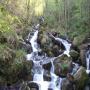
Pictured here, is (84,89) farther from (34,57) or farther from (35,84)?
(34,57)

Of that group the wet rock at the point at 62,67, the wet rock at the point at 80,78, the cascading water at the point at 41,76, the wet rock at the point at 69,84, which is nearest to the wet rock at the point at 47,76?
the cascading water at the point at 41,76

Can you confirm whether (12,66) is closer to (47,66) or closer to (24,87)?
(24,87)

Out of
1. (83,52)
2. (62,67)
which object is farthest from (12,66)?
(83,52)

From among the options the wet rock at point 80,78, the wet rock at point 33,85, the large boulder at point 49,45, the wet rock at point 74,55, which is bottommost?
the wet rock at point 33,85

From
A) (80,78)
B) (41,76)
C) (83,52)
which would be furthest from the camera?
(83,52)

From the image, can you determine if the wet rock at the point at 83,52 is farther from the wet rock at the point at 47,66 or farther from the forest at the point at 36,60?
the wet rock at the point at 47,66

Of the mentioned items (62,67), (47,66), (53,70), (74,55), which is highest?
(74,55)

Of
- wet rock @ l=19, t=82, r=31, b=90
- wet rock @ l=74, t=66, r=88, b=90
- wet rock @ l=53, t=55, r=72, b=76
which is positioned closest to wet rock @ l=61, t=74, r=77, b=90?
wet rock @ l=74, t=66, r=88, b=90

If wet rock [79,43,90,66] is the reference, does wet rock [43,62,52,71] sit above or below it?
below

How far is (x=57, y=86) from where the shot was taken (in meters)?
15.8

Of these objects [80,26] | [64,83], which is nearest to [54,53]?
[64,83]

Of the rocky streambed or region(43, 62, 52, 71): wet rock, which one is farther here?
region(43, 62, 52, 71): wet rock

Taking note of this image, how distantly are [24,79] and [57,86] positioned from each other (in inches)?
86.7

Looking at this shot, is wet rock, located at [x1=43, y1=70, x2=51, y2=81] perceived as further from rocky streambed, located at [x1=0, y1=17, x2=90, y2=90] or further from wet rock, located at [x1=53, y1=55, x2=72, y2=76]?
wet rock, located at [x1=53, y1=55, x2=72, y2=76]
